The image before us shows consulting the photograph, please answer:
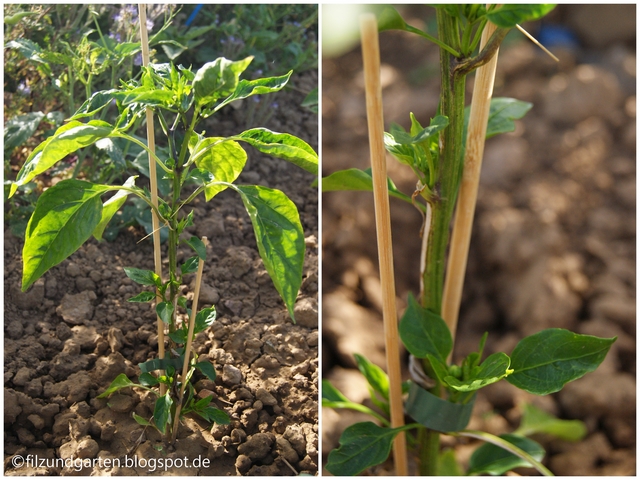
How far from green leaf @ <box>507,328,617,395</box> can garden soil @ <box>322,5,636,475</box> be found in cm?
42

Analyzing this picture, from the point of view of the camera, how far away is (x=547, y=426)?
1250 mm

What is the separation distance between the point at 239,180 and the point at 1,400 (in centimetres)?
72

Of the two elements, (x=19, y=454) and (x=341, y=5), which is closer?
(x=341, y=5)

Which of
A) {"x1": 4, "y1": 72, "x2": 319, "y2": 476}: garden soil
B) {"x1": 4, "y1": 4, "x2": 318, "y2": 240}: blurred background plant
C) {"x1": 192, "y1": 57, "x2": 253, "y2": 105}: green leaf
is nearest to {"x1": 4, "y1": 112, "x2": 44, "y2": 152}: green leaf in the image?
{"x1": 4, "y1": 4, "x2": 318, "y2": 240}: blurred background plant

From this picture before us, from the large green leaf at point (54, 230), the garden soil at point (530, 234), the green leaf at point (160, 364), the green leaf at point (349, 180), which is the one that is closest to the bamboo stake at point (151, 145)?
the green leaf at point (160, 364)

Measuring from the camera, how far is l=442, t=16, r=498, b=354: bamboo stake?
0.81 m

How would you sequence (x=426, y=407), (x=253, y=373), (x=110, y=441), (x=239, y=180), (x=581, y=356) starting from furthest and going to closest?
(x=239, y=180) → (x=253, y=373) → (x=110, y=441) → (x=426, y=407) → (x=581, y=356)

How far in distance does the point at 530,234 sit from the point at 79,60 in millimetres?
1106

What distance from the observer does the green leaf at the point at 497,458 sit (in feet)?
3.40

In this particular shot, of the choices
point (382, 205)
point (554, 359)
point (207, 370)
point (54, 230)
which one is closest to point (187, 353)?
point (207, 370)

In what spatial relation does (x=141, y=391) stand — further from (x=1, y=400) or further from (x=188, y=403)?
(x=1, y=400)

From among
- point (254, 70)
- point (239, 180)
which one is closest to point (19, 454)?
point (239, 180)

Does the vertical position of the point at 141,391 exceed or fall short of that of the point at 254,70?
it falls short

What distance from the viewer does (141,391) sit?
1.11 metres
